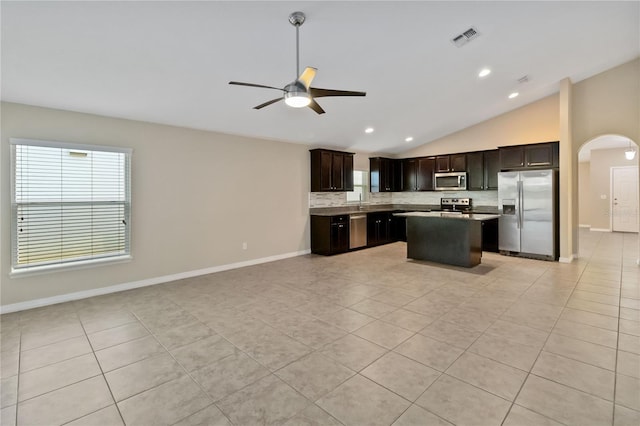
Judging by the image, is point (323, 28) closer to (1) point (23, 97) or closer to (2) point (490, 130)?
(1) point (23, 97)

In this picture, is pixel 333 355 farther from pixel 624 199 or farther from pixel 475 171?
pixel 624 199

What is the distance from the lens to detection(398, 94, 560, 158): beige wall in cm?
632

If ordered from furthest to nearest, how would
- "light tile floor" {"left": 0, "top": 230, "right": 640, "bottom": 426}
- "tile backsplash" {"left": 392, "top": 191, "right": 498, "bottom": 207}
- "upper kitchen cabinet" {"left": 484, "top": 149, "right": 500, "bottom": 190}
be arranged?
"tile backsplash" {"left": 392, "top": 191, "right": 498, "bottom": 207}, "upper kitchen cabinet" {"left": 484, "top": 149, "right": 500, "bottom": 190}, "light tile floor" {"left": 0, "top": 230, "right": 640, "bottom": 426}

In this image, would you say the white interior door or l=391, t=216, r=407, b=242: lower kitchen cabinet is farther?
the white interior door

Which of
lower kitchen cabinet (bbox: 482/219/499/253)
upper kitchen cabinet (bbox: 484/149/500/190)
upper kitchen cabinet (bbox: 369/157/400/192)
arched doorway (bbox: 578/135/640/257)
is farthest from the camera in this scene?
arched doorway (bbox: 578/135/640/257)

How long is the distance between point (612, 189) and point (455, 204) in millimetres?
6189

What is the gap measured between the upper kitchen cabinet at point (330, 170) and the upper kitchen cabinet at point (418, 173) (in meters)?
2.09

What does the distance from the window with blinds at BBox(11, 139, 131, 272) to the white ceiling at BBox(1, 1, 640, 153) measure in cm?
60

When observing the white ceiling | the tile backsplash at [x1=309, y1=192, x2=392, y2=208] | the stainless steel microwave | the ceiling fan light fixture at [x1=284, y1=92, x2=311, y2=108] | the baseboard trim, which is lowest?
the baseboard trim

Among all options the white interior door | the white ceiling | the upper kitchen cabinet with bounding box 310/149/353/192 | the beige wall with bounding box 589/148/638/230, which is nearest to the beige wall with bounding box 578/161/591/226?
the beige wall with bounding box 589/148/638/230

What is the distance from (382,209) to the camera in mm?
8320

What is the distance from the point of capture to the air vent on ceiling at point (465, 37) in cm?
354

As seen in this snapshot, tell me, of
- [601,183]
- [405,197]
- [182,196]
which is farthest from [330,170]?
[601,183]

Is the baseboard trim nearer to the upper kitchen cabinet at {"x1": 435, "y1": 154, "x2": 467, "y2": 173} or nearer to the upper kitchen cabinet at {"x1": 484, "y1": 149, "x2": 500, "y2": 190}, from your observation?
the upper kitchen cabinet at {"x1": 435, "y1": 154, "x2": 467, "y2": 173}
